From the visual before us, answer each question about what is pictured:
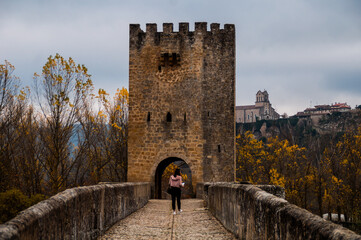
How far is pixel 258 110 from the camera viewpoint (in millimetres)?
156375

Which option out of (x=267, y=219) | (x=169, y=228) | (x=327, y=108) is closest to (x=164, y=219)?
(x=169, y=228)

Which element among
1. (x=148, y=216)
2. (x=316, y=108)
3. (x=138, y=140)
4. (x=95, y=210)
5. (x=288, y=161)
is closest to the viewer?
(x=95, y=210)

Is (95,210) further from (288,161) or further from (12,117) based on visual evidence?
(288,161)

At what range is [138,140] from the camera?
20797 millimetres

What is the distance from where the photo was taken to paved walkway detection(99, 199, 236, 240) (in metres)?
7.78

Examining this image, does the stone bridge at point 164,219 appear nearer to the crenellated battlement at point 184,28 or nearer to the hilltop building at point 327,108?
the crenellated battlement at point 184,28

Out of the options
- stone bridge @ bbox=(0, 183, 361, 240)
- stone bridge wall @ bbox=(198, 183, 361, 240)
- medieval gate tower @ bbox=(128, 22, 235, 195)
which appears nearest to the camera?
stone bridge wall @ bbox=(198, 183, 361, 240)

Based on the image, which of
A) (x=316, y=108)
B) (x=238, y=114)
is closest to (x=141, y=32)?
(x=316, y=108)

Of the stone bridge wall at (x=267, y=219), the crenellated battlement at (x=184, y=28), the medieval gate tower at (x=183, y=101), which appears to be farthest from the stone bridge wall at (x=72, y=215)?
the crenellated battlement at (x=184, y=28)

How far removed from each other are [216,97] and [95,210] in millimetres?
14473

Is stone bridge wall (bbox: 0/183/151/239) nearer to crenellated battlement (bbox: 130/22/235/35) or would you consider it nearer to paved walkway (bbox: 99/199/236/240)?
paved walkway (bbox: 99/199/236/240)

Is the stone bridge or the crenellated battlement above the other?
the crenellated battlement

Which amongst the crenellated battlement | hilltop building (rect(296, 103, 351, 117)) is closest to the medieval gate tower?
the crenellated battlement

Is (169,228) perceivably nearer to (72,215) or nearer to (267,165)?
(72,215)
